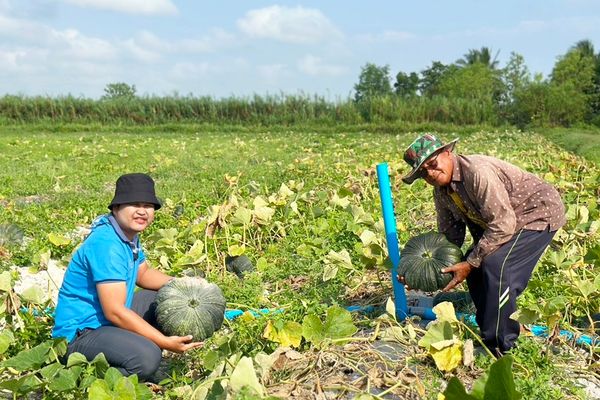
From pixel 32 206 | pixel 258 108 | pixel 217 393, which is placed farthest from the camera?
pixel 258 108

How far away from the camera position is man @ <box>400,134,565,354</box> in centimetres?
348

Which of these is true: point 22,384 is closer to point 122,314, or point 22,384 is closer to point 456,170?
point 122,314

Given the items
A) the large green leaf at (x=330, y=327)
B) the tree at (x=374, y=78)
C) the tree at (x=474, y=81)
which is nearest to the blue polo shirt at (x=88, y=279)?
the large green leaf at (x=330, y=327)

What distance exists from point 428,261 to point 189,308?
138 centimetres

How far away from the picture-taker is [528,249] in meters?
3.67

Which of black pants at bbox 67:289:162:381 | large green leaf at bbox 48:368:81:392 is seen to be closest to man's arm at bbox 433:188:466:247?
black pants at bbox 67:289:162:381

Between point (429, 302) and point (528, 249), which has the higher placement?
point (528, 249)

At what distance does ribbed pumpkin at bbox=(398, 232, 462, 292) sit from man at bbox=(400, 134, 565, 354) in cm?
13

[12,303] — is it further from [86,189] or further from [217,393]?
[86,189]

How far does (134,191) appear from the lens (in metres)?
3.59

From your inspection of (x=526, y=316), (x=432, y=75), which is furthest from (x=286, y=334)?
(x=432, y=75)

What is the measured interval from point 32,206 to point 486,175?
6.05 metres

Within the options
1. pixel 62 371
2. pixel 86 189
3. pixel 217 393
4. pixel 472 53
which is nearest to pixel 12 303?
pixel 62 371

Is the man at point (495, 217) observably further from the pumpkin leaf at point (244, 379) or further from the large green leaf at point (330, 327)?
the pumpkin leaf at point (244, 379)
